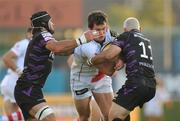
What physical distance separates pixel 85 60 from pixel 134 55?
1470mm

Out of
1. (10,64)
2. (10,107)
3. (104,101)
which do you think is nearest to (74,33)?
(10,107)

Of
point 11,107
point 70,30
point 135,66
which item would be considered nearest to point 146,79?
point 135,66

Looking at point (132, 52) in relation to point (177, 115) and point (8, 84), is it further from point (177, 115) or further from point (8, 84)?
point (177, 115)

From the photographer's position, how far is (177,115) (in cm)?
2873

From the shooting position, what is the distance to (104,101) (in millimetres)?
15047

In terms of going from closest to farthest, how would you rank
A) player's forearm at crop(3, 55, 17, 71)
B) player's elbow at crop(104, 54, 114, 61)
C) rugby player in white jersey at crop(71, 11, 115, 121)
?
player's elbow at crop(104, 54, 114, 61) < rugby player in white jersey at crop(71, 11, 115, 121) < player's forearm at crop(3, 55, 17, 71)

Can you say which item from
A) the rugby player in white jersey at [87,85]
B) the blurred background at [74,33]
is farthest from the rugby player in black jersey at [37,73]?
the blurred background at [74,33]

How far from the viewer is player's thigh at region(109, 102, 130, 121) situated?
44.9 ft

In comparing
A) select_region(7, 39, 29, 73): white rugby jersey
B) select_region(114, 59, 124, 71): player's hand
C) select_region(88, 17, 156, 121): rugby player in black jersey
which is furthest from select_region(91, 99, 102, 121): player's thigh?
select_region(7, 39, 29, 73): white rugby jersey

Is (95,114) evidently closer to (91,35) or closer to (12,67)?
(91,35)

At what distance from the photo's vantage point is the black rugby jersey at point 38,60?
14047mm

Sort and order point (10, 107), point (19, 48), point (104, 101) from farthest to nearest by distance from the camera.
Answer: point (10, 107) → point (19, 48) → point (104, 101)

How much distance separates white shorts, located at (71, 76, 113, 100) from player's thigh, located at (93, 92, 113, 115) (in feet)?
0.24

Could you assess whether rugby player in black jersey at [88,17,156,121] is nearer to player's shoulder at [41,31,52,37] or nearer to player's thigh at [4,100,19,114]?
player's shoulder at [41,31,52,37]
